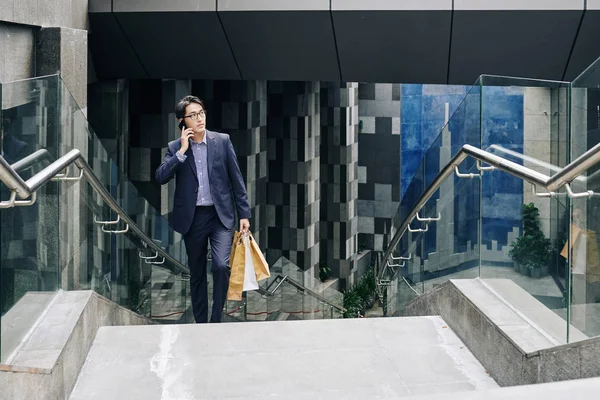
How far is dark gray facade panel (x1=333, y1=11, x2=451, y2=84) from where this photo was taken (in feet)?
36.9

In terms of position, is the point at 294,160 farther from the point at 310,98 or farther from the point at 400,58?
the point at 400,58

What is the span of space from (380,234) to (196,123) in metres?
19.9

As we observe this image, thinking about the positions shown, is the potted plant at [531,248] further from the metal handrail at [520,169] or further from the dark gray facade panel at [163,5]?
the dark gray facade panel at [163,5]

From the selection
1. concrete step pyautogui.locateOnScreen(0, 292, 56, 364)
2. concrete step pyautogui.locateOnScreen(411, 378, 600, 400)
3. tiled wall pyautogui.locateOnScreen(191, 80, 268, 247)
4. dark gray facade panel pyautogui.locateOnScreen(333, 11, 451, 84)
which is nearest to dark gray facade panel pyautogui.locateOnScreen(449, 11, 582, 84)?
dark gray facade panel pyautogui.locateOnScreen(333, 11, 451, 84)

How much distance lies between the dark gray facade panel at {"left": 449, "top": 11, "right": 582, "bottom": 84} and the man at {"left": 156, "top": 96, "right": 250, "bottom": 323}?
17.3 feet

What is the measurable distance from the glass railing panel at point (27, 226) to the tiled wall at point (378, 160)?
2065cm

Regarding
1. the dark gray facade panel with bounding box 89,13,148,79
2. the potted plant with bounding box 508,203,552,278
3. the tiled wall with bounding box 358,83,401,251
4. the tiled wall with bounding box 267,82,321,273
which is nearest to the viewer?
the potted plant with bounding box 508,203,552,278

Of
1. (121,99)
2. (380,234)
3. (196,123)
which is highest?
(121,99)

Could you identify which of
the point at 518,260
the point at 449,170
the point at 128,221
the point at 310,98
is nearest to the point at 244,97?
the point at 310,98

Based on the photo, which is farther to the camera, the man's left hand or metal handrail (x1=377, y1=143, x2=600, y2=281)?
the man's left hand

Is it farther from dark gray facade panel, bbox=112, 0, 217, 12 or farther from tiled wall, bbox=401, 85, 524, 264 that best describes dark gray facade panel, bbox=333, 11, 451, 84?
tiled wall, bbox=401, 85, 524, 264

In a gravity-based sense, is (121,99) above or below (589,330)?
above

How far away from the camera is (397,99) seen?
25.7 m

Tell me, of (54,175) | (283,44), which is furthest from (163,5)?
(54,175)
